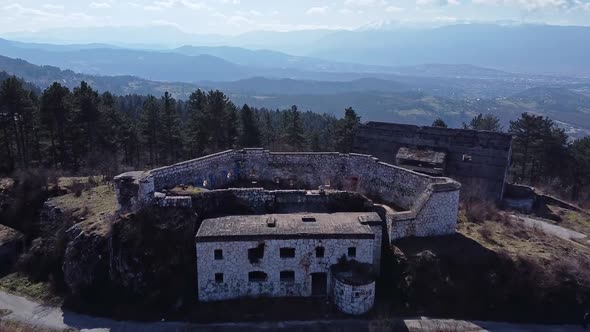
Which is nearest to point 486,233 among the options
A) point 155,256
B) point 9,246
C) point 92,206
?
point 155,256

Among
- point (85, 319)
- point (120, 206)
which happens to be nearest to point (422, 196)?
point (120, 206)

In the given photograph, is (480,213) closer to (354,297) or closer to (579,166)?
(354,297)

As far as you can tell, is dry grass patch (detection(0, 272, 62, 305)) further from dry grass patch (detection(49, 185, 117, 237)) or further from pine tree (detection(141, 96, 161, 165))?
pine tree (detection(141, 96, 161, 165))

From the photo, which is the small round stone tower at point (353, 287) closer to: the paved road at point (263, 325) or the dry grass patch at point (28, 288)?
the paved road at point (263, 325)

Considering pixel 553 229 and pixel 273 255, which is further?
pixel 553 229

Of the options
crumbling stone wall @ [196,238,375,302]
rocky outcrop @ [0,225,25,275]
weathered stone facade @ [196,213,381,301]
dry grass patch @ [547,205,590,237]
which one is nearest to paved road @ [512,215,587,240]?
dry grass patch @ [547,205,590,237]
